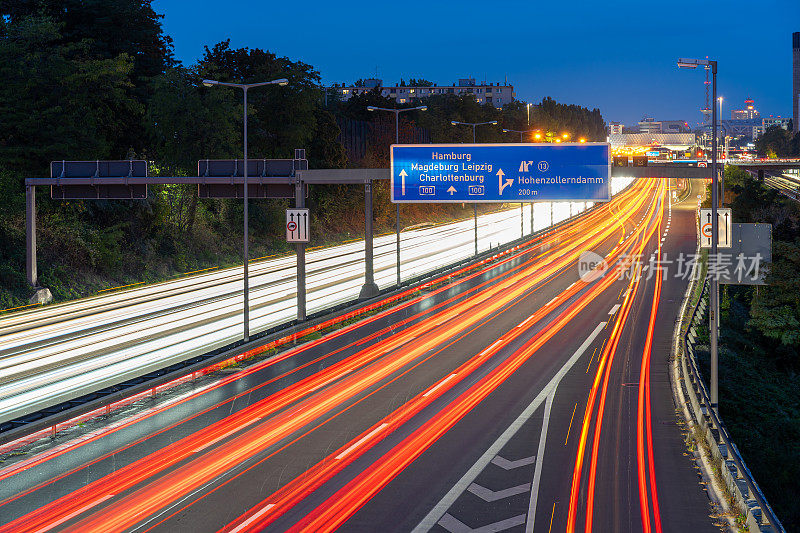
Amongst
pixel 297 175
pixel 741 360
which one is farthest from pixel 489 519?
pixel 741 360

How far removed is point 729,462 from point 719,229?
1469 centimetres

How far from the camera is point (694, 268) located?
67.2 metres

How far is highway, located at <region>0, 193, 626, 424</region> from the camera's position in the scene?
2947cm

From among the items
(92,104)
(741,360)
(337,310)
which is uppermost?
(92,104)

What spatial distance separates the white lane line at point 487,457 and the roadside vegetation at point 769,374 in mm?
6066

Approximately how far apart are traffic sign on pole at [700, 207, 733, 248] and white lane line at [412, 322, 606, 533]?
6665mm

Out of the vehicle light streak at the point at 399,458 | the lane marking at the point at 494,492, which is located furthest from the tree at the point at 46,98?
the lane marking at the point at 494,492

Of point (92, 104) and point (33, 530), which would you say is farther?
point (92, 104)

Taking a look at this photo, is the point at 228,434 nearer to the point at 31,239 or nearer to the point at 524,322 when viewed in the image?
the point at 524,322

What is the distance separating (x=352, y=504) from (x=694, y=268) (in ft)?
183

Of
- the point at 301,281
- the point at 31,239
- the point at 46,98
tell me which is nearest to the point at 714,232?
the point at 301,281

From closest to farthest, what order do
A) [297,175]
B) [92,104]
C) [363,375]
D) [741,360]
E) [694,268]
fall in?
[363,375]
[297,175]
[741,360]
[92,104]
[694,268]

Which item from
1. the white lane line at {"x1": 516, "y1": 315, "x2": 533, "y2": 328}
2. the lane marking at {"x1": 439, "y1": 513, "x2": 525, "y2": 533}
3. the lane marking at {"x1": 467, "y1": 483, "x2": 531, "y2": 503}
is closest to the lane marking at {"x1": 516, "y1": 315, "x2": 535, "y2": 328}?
the white lane line at {"x1": 516, "y1": 315, "x2": 533, "y2": 328}

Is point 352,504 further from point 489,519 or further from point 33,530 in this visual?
point 33,530
